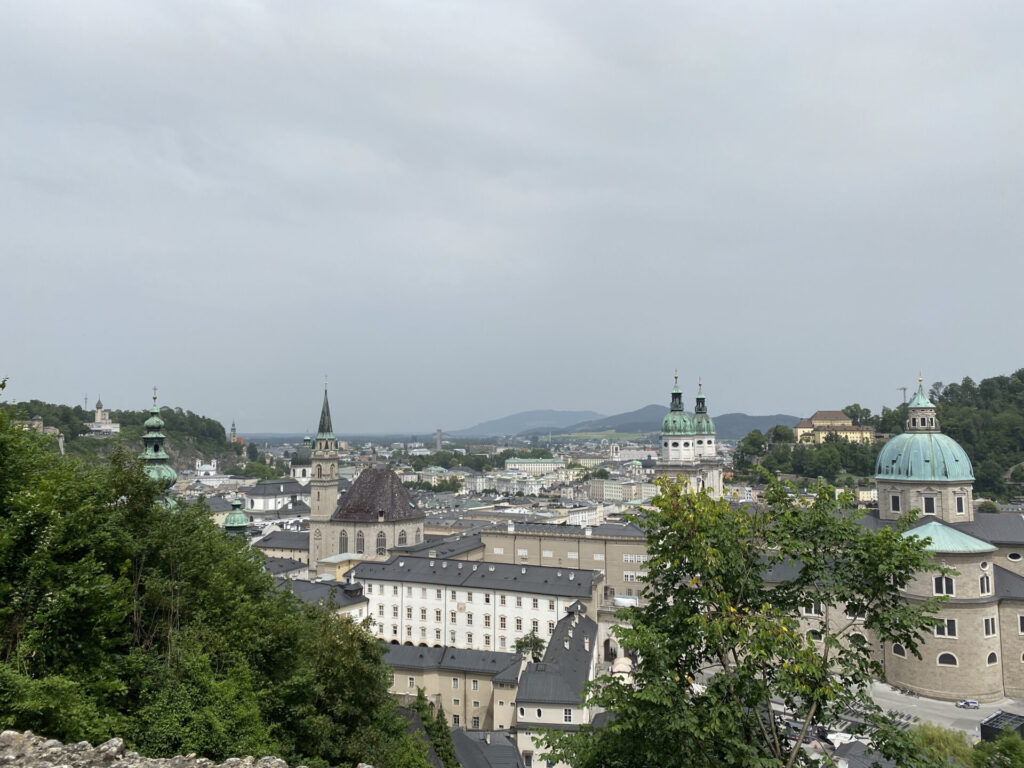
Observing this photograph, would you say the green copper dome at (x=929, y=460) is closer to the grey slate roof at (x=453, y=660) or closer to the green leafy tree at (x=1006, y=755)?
the grey slate roof at (x=453, y=660)

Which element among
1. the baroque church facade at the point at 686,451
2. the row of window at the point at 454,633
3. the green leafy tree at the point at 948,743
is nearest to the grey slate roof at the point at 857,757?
the green leafy tree at the point at 948,743

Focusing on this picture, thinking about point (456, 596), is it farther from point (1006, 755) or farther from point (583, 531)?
point (1006, 755)

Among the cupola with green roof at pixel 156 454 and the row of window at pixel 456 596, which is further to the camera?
the row of window at pixel 456 596

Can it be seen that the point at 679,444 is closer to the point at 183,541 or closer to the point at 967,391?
the point at 183,541

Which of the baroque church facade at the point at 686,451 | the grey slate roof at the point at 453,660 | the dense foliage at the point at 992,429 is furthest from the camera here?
the dense foliage at the point at 992,429

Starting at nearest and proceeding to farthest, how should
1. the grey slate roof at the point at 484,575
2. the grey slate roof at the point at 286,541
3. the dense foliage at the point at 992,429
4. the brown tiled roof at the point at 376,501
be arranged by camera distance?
the grey slate roof at the point at 484,575 < the brown tiled roof at the point at 376,501 < the grey slate roof at the point at 286,541 < the dense foliage at the point at 992,429

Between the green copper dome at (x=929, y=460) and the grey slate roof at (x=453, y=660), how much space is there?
102ft

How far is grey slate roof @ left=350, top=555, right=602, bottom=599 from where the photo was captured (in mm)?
51906

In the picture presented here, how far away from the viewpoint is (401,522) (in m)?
69.5

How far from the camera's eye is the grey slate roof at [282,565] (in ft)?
212

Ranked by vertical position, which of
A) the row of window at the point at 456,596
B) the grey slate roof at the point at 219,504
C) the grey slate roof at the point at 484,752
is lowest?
the grey slate roof at the point at 484,752

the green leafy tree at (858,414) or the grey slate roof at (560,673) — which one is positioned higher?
the green leafy tree at (858,414)

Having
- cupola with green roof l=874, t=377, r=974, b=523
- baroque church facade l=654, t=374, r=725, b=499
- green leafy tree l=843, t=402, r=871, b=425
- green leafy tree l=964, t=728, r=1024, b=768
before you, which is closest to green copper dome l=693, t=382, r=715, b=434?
baroque church facade l=654, t=374, r=725, b=499

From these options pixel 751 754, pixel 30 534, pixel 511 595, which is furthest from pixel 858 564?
pixel 511 595
